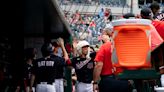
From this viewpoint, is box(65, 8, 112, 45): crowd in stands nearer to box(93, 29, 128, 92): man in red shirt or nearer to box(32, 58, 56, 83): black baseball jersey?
box(32, 58, 56, 83): black baseball jersey

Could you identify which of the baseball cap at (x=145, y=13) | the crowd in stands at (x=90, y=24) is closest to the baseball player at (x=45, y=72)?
the baseball cap at (x=145, y=13)

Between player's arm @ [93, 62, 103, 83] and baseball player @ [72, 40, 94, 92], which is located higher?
player's arm @ [93, 62, 103, 83]

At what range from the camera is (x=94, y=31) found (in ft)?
95.5

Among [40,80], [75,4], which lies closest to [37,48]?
[40,80]

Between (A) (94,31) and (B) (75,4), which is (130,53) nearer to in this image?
(A) (94,31)

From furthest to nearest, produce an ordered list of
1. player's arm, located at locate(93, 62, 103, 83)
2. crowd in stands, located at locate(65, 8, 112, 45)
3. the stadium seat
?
crowd in stands, located at locate(65, 8, 112, 45) → player's arm, located at locate(93, 62, 103, 83) → the stadium seat

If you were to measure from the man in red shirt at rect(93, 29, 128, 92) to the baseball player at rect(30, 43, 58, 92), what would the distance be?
215cm

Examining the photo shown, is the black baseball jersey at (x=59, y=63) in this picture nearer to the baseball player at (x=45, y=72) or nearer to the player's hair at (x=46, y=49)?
the baseball player at (x=45, y=72)

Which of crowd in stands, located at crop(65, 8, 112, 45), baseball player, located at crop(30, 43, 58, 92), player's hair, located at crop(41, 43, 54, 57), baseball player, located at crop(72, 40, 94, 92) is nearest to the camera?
player's hair, located at crop(41, 43, 54, 57)

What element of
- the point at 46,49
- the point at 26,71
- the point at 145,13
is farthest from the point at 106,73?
the point at 46,49

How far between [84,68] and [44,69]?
5.45ft

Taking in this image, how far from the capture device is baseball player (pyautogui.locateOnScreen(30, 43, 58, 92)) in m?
10.8

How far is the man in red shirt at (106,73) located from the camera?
821cm

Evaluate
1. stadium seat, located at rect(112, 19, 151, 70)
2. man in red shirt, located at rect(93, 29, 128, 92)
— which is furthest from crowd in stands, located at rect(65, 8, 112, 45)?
stadium seat, located at rect(112, 19, 151, 70)
